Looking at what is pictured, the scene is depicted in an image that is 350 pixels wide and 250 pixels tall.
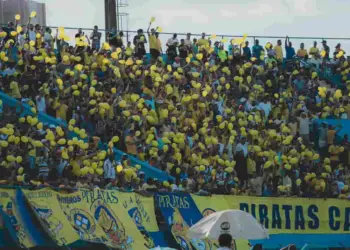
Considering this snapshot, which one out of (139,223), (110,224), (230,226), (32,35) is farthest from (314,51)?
(230,226)

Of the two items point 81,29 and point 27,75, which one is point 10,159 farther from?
point 81,29

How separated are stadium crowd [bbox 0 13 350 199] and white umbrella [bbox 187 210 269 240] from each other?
6506mm

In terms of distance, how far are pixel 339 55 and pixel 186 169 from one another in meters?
10.2

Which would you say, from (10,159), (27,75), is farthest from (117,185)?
(27,75)

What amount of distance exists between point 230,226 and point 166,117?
1258 cm

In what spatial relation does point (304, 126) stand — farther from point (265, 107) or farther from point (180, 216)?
point (180, 216)

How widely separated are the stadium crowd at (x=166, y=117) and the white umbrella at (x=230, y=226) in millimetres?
6506

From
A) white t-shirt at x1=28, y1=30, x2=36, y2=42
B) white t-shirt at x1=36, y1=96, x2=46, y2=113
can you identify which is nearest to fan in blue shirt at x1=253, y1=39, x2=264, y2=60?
white t-shirt at x1=28, y1=30, x2=36, y2=42

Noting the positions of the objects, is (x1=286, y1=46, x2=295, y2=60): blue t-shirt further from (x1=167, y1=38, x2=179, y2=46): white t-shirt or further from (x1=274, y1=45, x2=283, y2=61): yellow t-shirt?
(x1=167, y1=38, x2=179, y2=46): white t-shirt

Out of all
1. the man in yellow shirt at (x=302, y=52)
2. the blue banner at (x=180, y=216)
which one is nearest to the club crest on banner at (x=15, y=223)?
the blue banner at (x=180, y=216)

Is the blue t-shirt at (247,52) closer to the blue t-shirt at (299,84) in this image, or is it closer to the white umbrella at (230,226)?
the blue t-shirt at (299,84)

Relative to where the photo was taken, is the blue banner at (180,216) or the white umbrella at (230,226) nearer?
the white umbrella at (230,226)

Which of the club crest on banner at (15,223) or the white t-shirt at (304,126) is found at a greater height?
the white t-shirt at (304,126)

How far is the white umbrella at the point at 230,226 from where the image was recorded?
47.0ft
